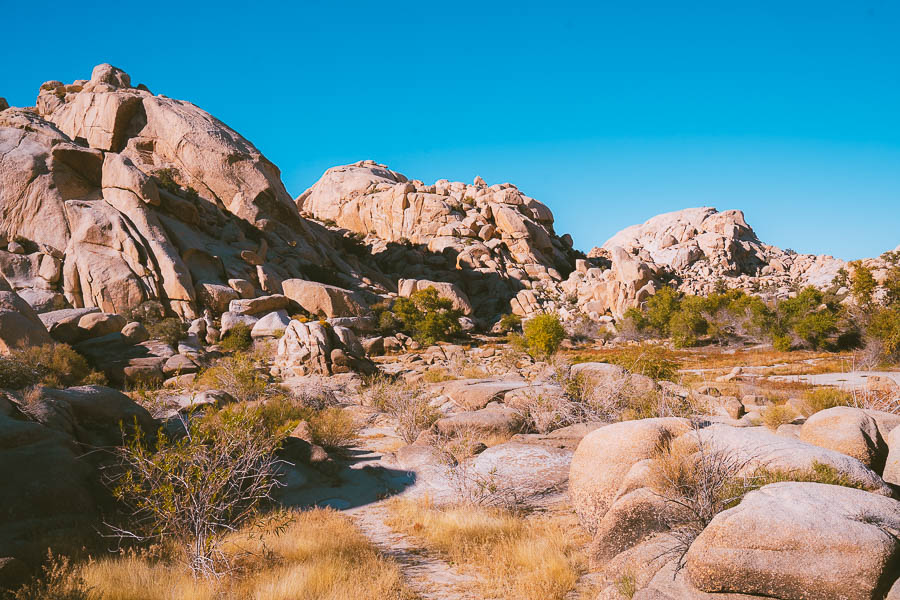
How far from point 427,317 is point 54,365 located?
86.7 feet

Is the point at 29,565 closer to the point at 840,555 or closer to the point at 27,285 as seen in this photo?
the point at 840,555

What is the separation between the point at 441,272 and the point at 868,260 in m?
43.4

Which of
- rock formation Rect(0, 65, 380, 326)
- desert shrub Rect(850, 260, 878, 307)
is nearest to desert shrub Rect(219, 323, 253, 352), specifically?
rock formation Rect(0, 65, 380, 326)

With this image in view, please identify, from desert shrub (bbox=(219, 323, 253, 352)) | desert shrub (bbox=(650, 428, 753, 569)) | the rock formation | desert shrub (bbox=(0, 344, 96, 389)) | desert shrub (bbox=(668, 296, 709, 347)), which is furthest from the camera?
desert shrub (bbox=(668, 296, 709, 347))

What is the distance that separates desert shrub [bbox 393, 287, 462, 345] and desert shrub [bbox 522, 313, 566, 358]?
791 cm

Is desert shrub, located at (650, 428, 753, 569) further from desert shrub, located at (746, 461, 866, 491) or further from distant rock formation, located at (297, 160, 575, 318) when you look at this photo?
distant rock formation, located at (297, 160, 575, 318)

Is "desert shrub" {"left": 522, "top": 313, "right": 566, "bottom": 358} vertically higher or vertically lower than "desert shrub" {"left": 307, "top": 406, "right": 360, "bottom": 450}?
higher

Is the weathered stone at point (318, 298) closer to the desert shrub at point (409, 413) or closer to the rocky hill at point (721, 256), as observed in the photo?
the desert shrub at point (409, 413)

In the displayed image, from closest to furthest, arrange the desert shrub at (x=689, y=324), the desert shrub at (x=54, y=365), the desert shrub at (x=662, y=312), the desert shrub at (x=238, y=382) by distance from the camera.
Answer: the desert shrub at (x=54, y=365)
the desert shrub at (x=238, y=382)
the desert shrub at (x=689, y=324)
the desert shrub at (x=662, y=312)

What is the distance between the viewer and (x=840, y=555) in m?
3.47

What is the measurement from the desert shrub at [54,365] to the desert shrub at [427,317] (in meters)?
22.6

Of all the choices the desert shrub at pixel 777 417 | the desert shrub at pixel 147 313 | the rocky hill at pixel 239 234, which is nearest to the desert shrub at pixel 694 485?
the desert shrub at pixel 777 417

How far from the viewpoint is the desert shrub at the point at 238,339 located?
28.0 m

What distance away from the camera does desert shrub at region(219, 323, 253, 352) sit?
28047 millimetres
